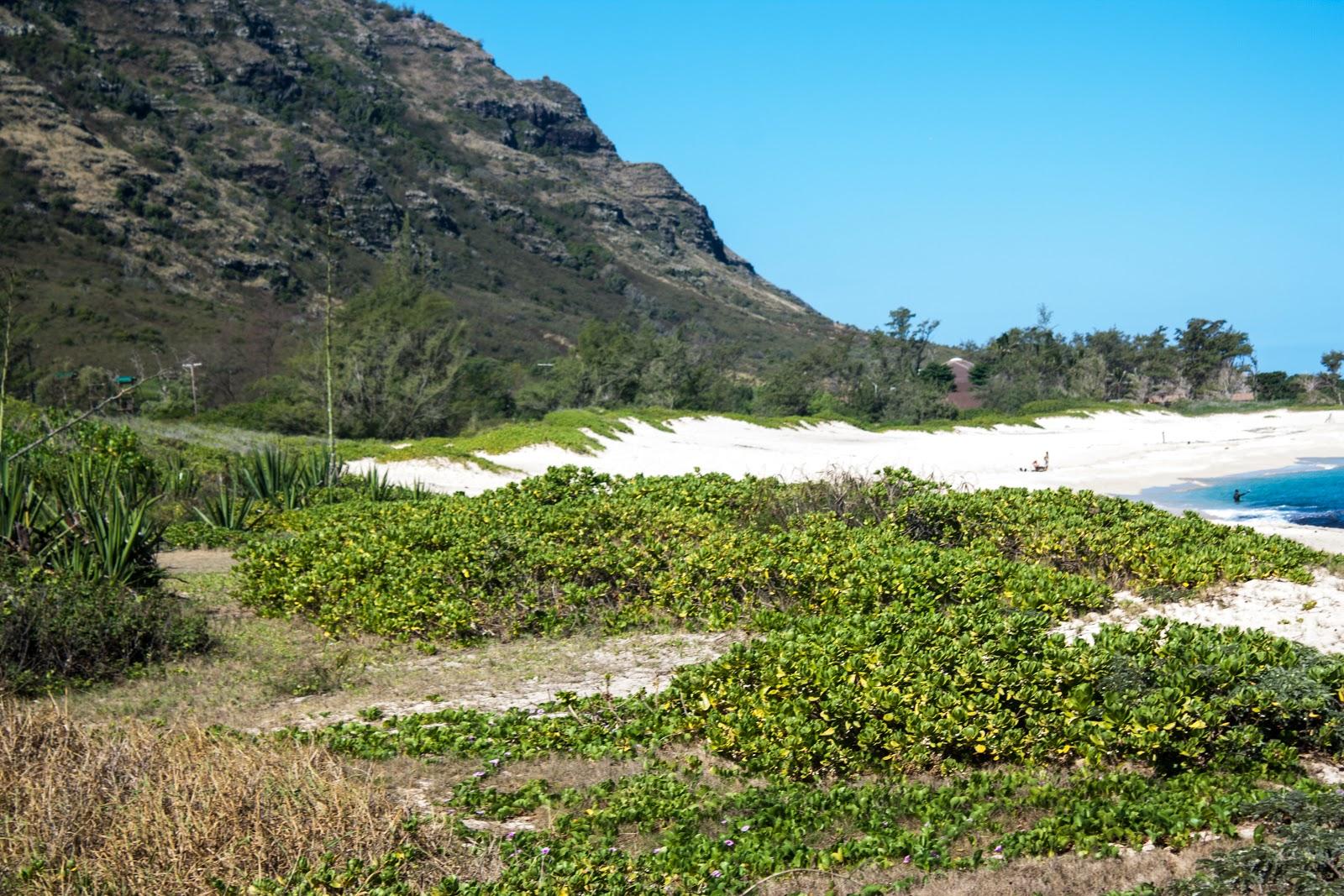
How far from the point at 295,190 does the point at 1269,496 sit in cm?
7722

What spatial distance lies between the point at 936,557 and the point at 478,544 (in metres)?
3.76

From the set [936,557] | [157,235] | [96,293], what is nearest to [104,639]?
[936,557]

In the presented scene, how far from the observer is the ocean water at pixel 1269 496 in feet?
69.6

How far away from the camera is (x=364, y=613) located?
28.2 ft

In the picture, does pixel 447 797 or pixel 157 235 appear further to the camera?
pixel 157 235

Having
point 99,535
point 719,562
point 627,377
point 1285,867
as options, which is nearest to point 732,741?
point 1285,867

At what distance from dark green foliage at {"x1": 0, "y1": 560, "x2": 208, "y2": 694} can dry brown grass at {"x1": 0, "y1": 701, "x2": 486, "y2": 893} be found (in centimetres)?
235

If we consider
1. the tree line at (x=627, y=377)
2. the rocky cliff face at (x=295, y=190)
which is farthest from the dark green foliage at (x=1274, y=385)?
the rocky cliff face at (x=295, y=190)

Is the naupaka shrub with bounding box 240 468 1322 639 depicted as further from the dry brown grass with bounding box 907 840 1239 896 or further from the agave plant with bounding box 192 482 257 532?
the agave plant with bounding box 192 482 257 532

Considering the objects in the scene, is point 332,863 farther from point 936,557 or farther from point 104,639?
point 936,557

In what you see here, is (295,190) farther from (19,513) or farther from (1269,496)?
(19,513)

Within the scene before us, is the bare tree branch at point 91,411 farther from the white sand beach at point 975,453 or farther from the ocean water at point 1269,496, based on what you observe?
the ocean water at point 1269,496

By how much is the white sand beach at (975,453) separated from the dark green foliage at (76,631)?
27.8 ft

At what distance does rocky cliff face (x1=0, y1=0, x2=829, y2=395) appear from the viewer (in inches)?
2332
